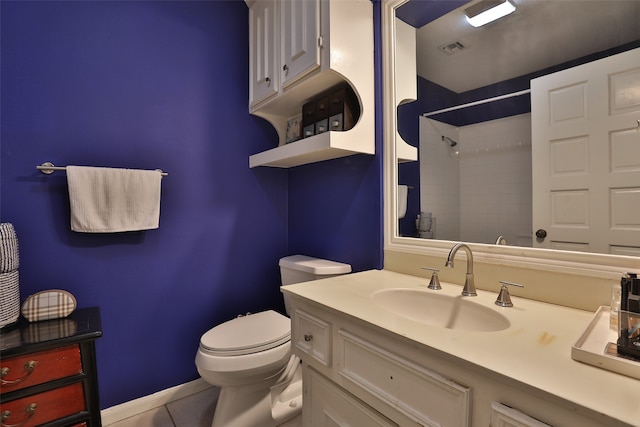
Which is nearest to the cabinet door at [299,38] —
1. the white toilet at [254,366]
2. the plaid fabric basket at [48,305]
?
the white toilet at [254,366]

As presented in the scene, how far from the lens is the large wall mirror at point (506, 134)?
0.83 metres

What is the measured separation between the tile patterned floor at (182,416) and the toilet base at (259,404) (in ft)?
0.22

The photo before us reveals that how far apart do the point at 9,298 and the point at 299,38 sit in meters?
1.60

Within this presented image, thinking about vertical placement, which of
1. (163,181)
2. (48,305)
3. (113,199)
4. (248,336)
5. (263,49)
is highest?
(263,49)

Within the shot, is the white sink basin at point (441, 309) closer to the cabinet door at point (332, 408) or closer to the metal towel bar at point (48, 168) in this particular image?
the cabinet door at point (332, 408)

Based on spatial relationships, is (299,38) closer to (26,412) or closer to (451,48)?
(451,48)

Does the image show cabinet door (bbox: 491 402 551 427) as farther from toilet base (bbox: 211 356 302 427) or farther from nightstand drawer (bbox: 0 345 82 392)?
nightstand drawer (bbox: 0 345 82 392)

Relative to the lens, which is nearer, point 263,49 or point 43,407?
point 43,407

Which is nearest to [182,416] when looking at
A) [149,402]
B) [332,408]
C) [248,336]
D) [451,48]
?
[149,402]

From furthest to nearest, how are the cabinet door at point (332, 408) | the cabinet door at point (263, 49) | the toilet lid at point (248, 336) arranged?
1. the cabinet door at point (263, 49)
2. the toilet lid at point (248, 336)
3. the cabinet door at point (332, 408)

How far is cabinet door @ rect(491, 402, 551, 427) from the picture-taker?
0.49 meters

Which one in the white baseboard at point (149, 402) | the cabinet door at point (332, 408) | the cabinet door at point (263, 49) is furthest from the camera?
the cabinet door at point (263, 49)

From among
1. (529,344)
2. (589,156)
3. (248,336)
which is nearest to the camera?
(529,344)

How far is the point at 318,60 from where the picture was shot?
1294 mm
